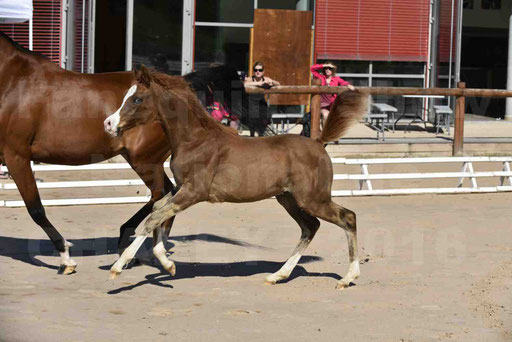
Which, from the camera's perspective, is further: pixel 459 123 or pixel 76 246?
pixel 459 123

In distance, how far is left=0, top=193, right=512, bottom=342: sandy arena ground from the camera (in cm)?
587

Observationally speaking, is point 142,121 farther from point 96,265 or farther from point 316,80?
point 316,80

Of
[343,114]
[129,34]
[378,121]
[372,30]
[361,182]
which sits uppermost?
[372,30]

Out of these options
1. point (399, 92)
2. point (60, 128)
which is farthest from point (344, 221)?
point (399, 92)

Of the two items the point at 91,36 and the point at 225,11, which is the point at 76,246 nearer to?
the point at 91,36

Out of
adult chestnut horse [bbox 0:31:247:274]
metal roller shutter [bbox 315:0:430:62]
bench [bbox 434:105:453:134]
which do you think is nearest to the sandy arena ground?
adult chestnut horse [bbox 0:31:247:274]

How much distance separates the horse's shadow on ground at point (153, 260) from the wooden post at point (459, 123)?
6536mm

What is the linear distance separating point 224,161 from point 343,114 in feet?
3.23

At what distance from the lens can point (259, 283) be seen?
23.6 feet

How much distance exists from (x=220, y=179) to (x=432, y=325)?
188 centimetres

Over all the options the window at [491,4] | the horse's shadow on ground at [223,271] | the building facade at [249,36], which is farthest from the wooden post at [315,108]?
the window at [491,4]

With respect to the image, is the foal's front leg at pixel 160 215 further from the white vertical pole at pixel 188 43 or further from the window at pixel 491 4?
the window at pixel 491 4

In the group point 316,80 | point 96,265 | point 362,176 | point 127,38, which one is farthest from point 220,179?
point 127,38

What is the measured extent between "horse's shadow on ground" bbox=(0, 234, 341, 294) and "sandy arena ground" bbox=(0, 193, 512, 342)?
0.02 meters
